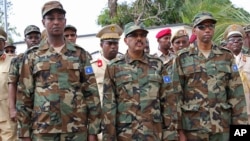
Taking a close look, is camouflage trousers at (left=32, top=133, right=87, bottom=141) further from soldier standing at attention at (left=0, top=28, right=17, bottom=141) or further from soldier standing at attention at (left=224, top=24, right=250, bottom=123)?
soldier standing at attention at (left=224, top=24, right=250, bottom=123)

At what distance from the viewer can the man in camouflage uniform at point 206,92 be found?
166 inches

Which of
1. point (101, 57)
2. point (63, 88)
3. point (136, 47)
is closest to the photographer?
point (63, 88)

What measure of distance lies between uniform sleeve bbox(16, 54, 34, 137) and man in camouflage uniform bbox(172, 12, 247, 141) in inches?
52.5

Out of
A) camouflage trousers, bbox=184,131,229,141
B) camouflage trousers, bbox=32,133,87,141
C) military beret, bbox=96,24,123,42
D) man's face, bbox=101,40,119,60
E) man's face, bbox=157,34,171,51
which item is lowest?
camouflage trousers, bbox=184,131,229,141

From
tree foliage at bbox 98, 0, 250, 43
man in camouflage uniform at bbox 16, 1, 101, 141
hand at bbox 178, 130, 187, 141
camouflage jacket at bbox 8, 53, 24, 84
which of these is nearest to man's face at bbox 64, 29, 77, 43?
camouflage jacket at bbox 8, 53, 24, 84

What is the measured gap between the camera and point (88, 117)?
3.92 meters

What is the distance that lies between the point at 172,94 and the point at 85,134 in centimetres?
87

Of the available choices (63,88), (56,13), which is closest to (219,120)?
(63,88)

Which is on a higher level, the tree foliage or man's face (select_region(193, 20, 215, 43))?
the tree foliage

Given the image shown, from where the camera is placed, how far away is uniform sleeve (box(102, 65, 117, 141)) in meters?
3.95

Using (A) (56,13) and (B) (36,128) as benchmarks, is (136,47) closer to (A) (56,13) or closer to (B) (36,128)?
(A) (56,13)

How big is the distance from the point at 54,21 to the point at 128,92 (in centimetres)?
90

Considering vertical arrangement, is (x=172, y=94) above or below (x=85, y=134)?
above

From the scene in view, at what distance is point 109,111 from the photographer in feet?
13.1
